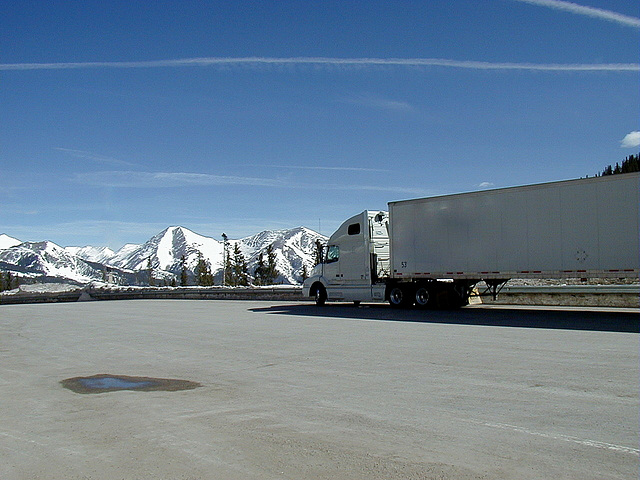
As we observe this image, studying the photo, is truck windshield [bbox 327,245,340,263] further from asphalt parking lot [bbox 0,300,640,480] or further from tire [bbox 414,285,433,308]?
asphalt parking lot [bbox 0,300,640,480]

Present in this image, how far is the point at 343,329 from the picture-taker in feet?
59.4

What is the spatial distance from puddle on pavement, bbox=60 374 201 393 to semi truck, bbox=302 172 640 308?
13.7 metres

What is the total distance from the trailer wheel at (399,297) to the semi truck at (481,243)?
6 centimetres

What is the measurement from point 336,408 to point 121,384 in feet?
13.3

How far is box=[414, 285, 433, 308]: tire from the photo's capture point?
80.1 ft

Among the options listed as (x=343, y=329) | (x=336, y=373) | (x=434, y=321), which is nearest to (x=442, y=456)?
(x=336, y=373)

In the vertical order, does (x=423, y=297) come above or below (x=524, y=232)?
below

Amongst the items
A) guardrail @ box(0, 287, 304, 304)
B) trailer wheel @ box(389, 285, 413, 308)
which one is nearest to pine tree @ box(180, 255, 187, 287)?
guardrail @ box(0, 287, 304, 304)

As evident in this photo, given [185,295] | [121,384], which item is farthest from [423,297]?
[185,295]

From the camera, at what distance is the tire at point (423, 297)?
961 inches

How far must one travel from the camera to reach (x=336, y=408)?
8031mm

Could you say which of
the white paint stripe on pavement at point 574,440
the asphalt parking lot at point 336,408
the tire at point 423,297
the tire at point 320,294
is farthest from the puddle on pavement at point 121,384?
the tire at point 320,294

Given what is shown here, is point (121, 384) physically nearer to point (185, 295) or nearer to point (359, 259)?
point (359, 259)

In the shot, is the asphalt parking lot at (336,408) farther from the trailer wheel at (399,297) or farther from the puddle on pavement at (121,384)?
the trailer wheel at (399,297)
